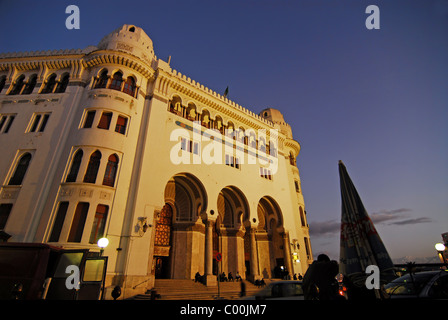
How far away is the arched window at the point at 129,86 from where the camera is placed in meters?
18.2

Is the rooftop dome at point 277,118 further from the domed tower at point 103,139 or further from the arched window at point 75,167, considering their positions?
the arched window at point 75,167

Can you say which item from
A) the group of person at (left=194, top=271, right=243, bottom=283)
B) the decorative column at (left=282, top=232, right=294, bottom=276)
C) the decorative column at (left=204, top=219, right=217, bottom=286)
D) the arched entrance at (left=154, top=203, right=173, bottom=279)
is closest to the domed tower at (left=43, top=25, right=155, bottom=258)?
the arched entrance at (left=154, top=203, right=173, bottom=279)

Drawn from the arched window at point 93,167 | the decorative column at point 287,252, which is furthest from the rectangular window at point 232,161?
the arched window at point 93,167

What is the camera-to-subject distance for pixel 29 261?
7914 millimetres

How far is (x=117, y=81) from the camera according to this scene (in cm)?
1830

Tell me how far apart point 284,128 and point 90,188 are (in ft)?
80.7

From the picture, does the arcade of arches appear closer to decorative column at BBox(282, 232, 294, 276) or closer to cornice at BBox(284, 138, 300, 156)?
decorative column at BBox(282, 232, 294, 276)

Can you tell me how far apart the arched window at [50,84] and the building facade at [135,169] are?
0.12 metres

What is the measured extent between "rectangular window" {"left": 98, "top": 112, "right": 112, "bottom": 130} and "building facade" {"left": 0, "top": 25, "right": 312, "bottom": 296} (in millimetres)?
75

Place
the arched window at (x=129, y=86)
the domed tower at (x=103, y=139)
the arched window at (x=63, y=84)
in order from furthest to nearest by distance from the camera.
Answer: the arched window at (x=63, y=84), the arched window at (x=129, y=86), the domed tower at (x=103, y=139)

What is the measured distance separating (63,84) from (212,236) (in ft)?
59.8

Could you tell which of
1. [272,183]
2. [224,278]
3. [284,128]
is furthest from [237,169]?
[284,128]

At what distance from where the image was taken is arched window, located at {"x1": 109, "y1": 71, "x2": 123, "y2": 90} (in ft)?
59.0
